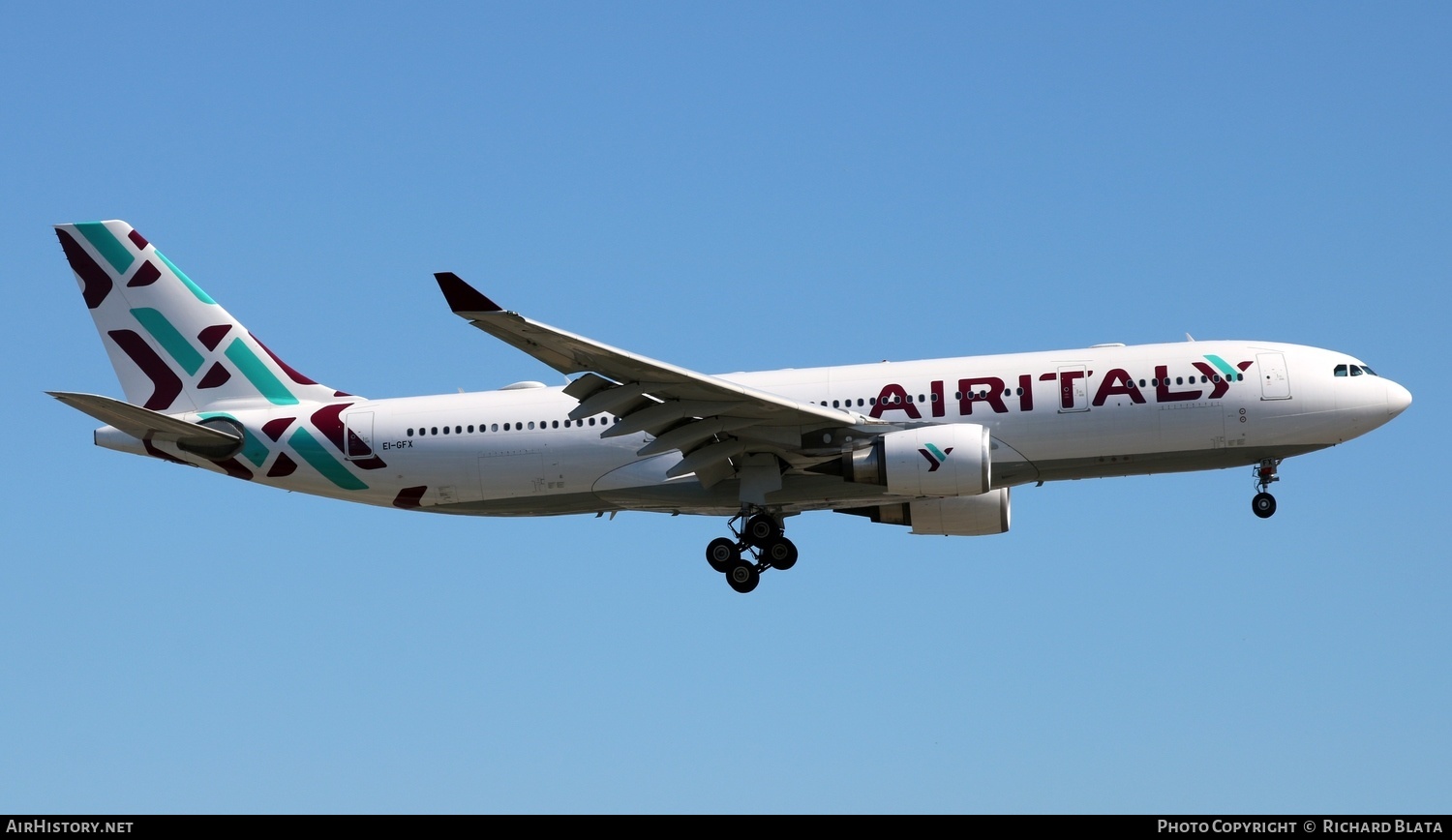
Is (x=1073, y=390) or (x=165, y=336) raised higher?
(x=165, y=336)

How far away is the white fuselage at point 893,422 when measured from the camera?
109ft

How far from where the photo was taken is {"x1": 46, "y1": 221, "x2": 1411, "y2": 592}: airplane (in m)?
32.8

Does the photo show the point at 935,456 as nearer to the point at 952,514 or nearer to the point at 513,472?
the point at 952,514

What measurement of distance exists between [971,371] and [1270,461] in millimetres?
6339

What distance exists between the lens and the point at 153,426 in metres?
35.7

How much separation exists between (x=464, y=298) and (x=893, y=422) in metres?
9.91

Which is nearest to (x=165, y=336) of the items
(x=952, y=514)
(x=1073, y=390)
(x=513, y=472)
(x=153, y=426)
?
(x=153, y=426)

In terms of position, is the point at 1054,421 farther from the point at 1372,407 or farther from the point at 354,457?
the point at 354,457

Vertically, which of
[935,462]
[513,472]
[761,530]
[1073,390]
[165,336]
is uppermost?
[165,336]

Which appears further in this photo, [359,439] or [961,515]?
[961,515]

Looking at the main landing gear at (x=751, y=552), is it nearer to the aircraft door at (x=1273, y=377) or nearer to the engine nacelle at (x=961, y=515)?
the engine nacelle at (x=961, y=515)
